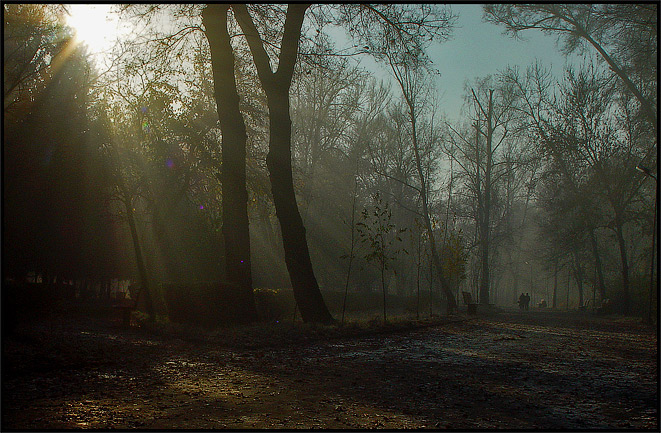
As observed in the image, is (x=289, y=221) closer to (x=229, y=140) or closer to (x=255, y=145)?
(x=229, y=140)

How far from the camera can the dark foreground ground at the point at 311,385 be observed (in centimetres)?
500

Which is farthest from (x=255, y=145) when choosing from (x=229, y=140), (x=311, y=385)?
(x=311, y=385)

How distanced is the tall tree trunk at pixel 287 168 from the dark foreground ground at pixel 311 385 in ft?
10.1

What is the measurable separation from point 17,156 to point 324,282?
71.8ft

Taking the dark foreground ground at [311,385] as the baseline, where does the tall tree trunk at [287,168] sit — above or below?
above

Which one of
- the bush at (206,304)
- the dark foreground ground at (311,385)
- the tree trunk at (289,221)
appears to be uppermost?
the tree trunk at (289,221)

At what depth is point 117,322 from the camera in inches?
621

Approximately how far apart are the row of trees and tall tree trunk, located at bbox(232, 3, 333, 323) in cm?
4

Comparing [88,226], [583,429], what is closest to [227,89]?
[88,226]

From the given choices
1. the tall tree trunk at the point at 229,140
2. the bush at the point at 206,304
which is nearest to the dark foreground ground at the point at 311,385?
the bush at the point at 206,304

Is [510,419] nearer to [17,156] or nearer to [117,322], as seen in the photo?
[117,322]

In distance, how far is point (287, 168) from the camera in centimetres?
1516

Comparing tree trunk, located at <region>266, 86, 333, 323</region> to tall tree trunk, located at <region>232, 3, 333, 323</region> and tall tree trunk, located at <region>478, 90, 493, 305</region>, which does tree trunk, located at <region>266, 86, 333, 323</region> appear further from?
tall tree trunk, located at <region>478, 90, 493, 305</region>

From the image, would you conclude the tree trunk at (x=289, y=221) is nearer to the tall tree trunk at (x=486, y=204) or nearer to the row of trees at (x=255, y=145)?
the row of trees at (x=255, y=145)
